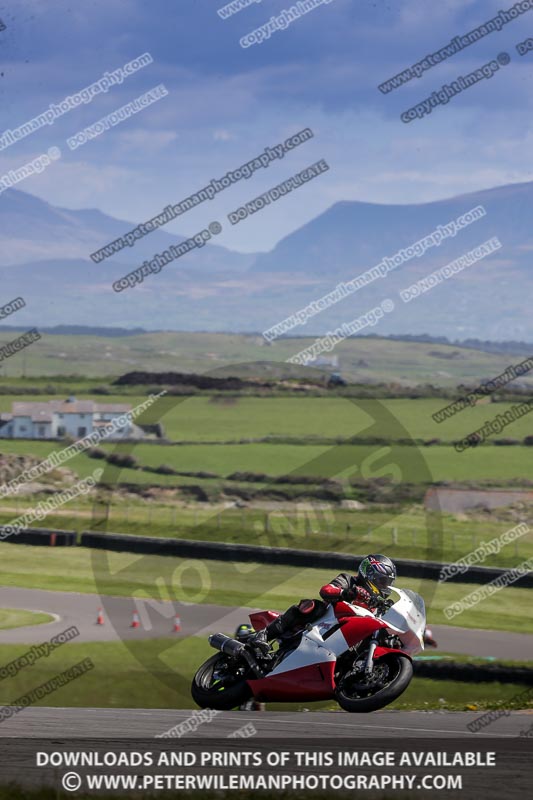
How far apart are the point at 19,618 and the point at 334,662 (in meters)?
23.4

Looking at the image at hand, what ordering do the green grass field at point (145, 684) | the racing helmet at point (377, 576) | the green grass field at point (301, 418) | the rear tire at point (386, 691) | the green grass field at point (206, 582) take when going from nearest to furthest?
the rear tire at point (386, 691) < the racing helmet at point (377, 576) < the green grass field at point (145, 684) < the green grass field at point (206, 582) < the green grass field at point (301, 418)

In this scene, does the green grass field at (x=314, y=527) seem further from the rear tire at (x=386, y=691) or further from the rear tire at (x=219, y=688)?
the rear tire at (x=386, y=691)

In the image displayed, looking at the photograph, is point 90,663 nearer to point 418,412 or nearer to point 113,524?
point 113,524

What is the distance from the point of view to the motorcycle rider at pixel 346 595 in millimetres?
14523

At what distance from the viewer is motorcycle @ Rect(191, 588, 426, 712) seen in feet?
45.2

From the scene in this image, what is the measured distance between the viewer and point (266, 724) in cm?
1605

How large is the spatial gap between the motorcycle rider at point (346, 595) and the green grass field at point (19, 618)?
2087 centimetres

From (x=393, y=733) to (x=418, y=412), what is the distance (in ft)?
362

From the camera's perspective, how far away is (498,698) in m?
25.6

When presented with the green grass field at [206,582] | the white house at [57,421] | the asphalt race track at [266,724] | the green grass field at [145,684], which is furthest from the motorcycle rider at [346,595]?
the white house at [57,421]

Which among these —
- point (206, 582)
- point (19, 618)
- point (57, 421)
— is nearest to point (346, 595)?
point (19, 618)

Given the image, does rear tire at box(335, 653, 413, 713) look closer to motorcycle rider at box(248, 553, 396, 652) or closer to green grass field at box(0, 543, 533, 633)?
motorcycle rider at box(248, 553, 396, 652)

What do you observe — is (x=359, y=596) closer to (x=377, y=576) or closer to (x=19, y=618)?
(x=377, y=576)

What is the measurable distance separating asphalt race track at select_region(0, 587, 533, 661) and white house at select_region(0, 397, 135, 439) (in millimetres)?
58326
